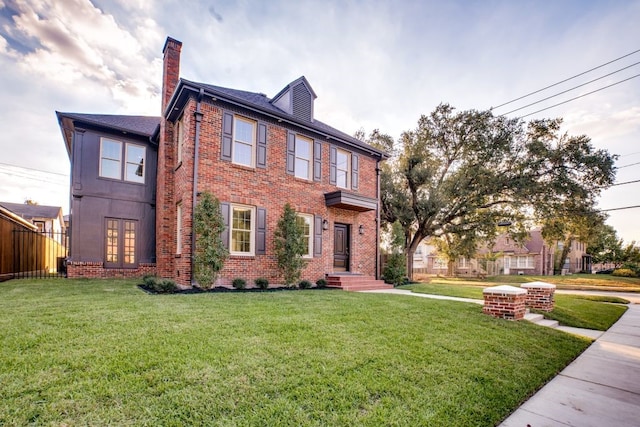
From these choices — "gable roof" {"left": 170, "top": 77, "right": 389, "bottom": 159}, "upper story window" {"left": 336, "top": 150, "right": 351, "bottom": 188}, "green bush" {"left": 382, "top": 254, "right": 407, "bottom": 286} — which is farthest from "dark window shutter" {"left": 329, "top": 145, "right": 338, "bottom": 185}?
"green bush" {"left": 382, "top": 254, "right": 407, "bottom": 286}

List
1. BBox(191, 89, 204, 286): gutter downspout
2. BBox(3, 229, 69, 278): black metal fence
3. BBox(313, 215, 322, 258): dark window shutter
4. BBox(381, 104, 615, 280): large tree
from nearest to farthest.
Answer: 1. BBox(191, 89, 204, 286): gutter downspout
2. BBox(313, 215, 322, 258): dark window shutter
3. BBox(3, 229, 69, 278): black metal fence
4. BBox(381, 104, 615, 280): large tree

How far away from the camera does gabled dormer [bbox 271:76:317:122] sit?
36.4ft

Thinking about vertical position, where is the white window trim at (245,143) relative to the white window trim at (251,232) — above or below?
above

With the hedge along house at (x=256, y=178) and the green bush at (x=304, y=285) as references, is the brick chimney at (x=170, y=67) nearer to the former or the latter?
the hedge along house at (x=256, y=178)

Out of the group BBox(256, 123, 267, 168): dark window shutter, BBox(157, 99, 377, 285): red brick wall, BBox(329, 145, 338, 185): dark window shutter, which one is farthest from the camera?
BBox(329, 145, 338, 185): dark window shutter

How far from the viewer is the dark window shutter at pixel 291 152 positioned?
34.5ft

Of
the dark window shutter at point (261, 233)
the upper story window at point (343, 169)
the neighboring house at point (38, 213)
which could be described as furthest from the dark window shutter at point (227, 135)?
the neighboring house at point (38, 213)

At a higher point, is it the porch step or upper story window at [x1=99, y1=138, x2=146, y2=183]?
upper story window at [x1=99, y1=138, x2=146, y2=183]

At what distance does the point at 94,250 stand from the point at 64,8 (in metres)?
A: 7.57

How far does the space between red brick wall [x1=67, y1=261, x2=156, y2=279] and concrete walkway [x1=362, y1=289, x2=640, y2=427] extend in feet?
39.4

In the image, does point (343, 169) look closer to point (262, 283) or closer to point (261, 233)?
point (261, 233)

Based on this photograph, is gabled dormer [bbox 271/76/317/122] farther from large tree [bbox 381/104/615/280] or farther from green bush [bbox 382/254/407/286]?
large tree [bbox 381/104/615/280]

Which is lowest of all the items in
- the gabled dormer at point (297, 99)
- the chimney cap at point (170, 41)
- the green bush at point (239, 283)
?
the green bush at point (239, 283)

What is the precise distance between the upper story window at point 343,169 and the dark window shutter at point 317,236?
2026mm
